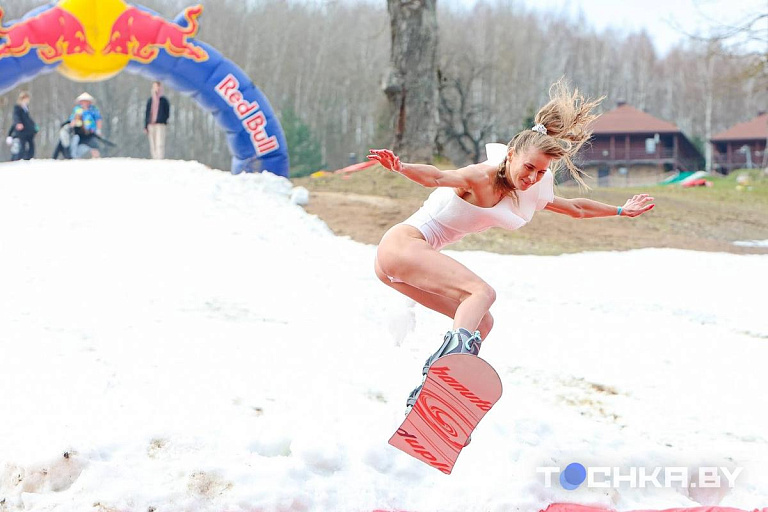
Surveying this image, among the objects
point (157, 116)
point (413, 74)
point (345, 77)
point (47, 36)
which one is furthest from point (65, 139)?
point (345, 77)

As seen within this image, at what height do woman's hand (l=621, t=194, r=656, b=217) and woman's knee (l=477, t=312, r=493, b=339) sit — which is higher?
woman's hand (l=621, t=194, r=656, b=217)

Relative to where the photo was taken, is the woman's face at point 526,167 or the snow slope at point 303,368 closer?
the snow slope at point 303,368

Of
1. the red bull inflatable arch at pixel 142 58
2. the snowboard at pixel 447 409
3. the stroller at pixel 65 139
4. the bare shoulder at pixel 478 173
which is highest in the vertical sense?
the red bull inflatable arch at pixel 142 58

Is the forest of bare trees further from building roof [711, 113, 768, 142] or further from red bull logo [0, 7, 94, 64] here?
red bull logo [0, 7, 94, 64]

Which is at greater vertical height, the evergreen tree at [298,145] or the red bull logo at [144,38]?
the red bull logo at [144,38]

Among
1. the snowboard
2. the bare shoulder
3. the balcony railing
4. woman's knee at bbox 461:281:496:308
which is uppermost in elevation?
the bare shoulder

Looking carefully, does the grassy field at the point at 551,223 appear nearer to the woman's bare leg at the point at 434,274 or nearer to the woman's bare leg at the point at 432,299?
the woman's bare leg at the point at 432,299

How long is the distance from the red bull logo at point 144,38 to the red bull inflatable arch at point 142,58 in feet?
0.05

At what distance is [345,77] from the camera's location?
181 ft

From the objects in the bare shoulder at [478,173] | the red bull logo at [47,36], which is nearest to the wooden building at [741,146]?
the red bull logo at [47,36]

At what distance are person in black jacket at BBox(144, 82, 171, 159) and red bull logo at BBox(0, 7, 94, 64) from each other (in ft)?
5.81

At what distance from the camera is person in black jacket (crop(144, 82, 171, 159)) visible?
14638 millimetres

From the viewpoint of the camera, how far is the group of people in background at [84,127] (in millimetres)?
14781

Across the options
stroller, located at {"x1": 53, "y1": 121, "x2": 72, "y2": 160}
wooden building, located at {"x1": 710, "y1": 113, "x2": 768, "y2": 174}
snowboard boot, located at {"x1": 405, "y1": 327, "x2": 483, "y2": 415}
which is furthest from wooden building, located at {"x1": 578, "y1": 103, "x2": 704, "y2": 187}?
snowboard boot, located at {"x1": 405, "y1": 327, "x2": 483, "y2": 415}
